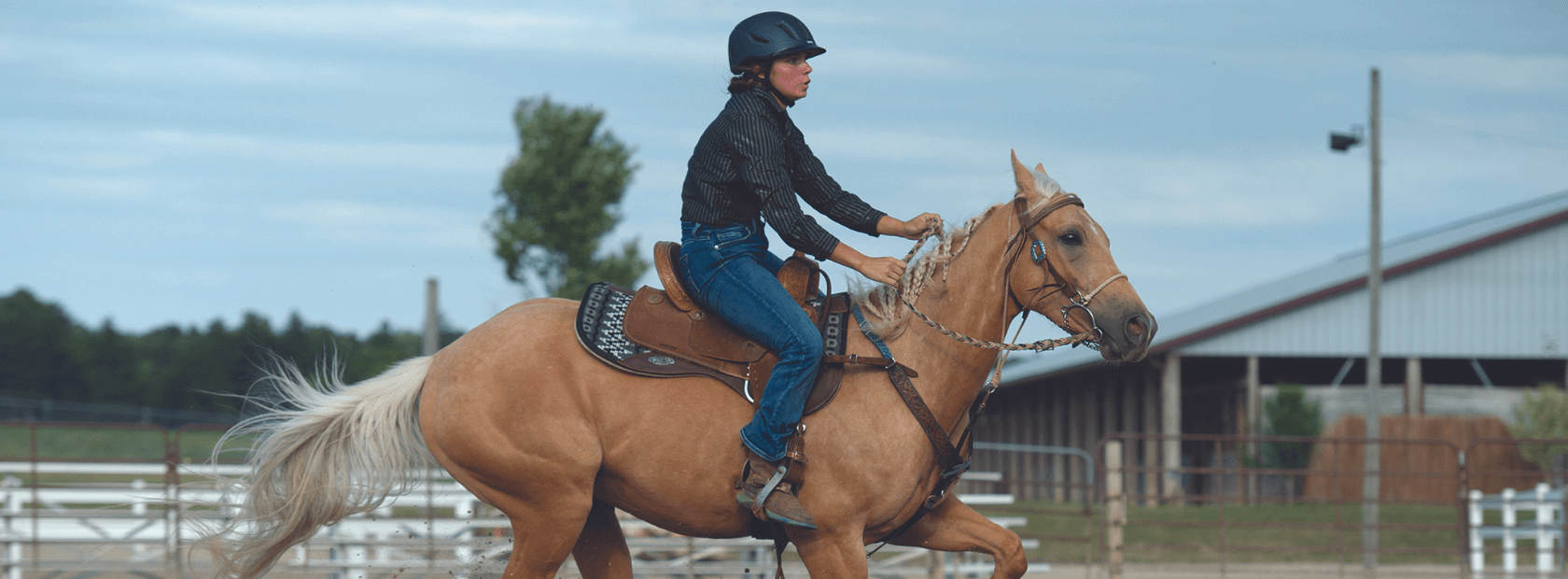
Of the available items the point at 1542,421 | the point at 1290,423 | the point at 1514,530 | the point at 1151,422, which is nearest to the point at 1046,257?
the point at 1514,530

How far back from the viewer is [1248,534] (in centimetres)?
1783

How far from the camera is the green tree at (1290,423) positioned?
837 inches

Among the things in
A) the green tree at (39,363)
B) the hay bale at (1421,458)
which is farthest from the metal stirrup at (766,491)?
the green tree at (39,363)

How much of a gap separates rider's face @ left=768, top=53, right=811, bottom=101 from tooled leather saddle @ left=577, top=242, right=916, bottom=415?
0.59 metres

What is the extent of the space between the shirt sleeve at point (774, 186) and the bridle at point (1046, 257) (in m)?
0.62

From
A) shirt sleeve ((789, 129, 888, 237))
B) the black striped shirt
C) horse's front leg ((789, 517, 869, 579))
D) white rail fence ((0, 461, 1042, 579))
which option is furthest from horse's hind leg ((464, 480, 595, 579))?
white rail fence ((0, 461, 1042, 579))

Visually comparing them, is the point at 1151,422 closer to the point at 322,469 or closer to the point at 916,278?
the point at 916,278

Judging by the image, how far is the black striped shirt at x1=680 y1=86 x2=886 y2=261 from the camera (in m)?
4.25

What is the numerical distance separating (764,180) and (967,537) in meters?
1.48

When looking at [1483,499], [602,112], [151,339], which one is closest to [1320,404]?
[1483,499]

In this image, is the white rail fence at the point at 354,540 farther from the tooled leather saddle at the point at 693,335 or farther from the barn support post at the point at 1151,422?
the barn support post at the point at 1151,422

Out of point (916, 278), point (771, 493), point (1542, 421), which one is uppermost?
point (916, 278)

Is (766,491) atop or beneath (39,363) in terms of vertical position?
atop

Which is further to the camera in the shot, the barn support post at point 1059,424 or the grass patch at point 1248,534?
the barn support post at point 1059,424
